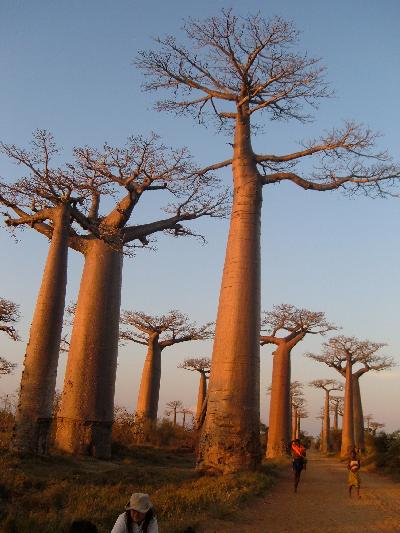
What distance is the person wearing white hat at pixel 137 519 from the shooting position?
281 centimetres

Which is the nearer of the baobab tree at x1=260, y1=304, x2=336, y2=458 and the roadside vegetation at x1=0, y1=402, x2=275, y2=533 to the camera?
the roadside vegetation at x1=0, y1=402, x2=275, y2=533

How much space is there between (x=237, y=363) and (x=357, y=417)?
18.2 m

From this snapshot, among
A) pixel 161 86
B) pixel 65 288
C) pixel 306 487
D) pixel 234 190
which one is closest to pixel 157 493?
pixel 306 487

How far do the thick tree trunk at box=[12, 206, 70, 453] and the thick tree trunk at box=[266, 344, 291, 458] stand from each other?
1130cm

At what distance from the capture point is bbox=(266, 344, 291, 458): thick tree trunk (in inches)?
719

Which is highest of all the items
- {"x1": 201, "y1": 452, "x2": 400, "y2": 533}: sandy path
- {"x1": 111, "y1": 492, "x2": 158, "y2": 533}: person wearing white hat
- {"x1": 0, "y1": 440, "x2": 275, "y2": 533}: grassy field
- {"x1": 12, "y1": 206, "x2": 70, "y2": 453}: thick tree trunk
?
{"x1": 12, "y1": 206, "x2": 70, "y2": 453}: thick tree trunk

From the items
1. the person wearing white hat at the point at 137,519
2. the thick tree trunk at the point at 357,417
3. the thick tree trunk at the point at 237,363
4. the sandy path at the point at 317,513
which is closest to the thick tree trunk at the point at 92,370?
the thick tree trunk at the point at 237,363

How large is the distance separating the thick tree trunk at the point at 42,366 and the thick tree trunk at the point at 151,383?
34.0 ft

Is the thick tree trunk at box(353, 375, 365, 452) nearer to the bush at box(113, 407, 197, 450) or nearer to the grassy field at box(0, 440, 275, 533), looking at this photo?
the bush at box(113, 407, 197, 450)

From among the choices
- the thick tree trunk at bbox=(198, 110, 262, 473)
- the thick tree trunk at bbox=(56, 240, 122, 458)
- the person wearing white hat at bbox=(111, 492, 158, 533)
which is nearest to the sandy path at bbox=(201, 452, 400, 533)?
the thick tree trunk at bbox=(198, 110, 262, 473)

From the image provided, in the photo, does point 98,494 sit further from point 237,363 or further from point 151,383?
point 151,383

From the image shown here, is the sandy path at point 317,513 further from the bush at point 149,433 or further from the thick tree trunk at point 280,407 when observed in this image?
the thick tree trunk at point 280,407

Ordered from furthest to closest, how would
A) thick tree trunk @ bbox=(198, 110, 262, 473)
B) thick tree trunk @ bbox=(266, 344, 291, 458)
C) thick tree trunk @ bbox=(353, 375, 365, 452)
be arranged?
thick tree trunk @ bbox=(353, 375, 365, 452), thick tree trunk @ bbox=(266, 344, 291, 458), thick tree trunk @ bbox=(198, 110, 262, 473)

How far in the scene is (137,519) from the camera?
2.85 m
